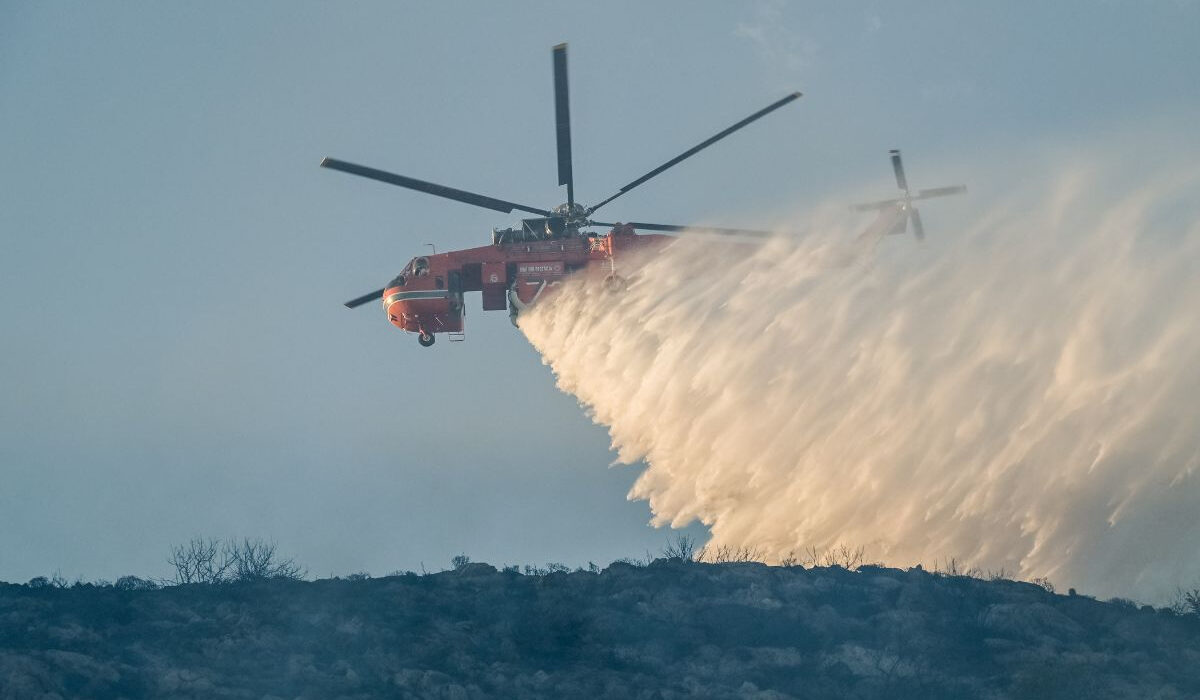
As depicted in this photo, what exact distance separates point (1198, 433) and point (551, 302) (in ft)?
71.8

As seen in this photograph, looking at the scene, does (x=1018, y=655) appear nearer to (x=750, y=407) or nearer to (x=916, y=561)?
(x=916, y=561)

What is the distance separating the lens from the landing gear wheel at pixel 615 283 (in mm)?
53469

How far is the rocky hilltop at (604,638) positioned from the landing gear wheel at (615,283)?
39.9ft

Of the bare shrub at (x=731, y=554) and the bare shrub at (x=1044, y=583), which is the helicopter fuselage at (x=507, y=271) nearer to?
the bare shrub at (x=731, y=554)

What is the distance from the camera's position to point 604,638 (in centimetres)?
4059

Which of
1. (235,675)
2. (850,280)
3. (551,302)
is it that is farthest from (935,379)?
(235,675)

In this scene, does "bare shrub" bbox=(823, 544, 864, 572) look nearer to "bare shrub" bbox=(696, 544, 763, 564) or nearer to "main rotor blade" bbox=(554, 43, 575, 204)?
"bare shrub" bbox=(696, 544, 763, 564)

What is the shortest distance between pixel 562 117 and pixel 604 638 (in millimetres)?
18579

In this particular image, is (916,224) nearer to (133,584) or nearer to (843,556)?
(843,556)

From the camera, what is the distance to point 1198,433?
4950 centimetres

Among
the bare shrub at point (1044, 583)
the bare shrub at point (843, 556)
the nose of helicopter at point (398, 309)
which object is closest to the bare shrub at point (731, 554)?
the bare shrub at point (843, 556)

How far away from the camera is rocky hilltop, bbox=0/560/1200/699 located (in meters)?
36.8

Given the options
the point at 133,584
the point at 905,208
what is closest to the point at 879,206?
the point at 905,208

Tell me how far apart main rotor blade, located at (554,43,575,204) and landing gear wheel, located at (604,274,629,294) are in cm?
354
